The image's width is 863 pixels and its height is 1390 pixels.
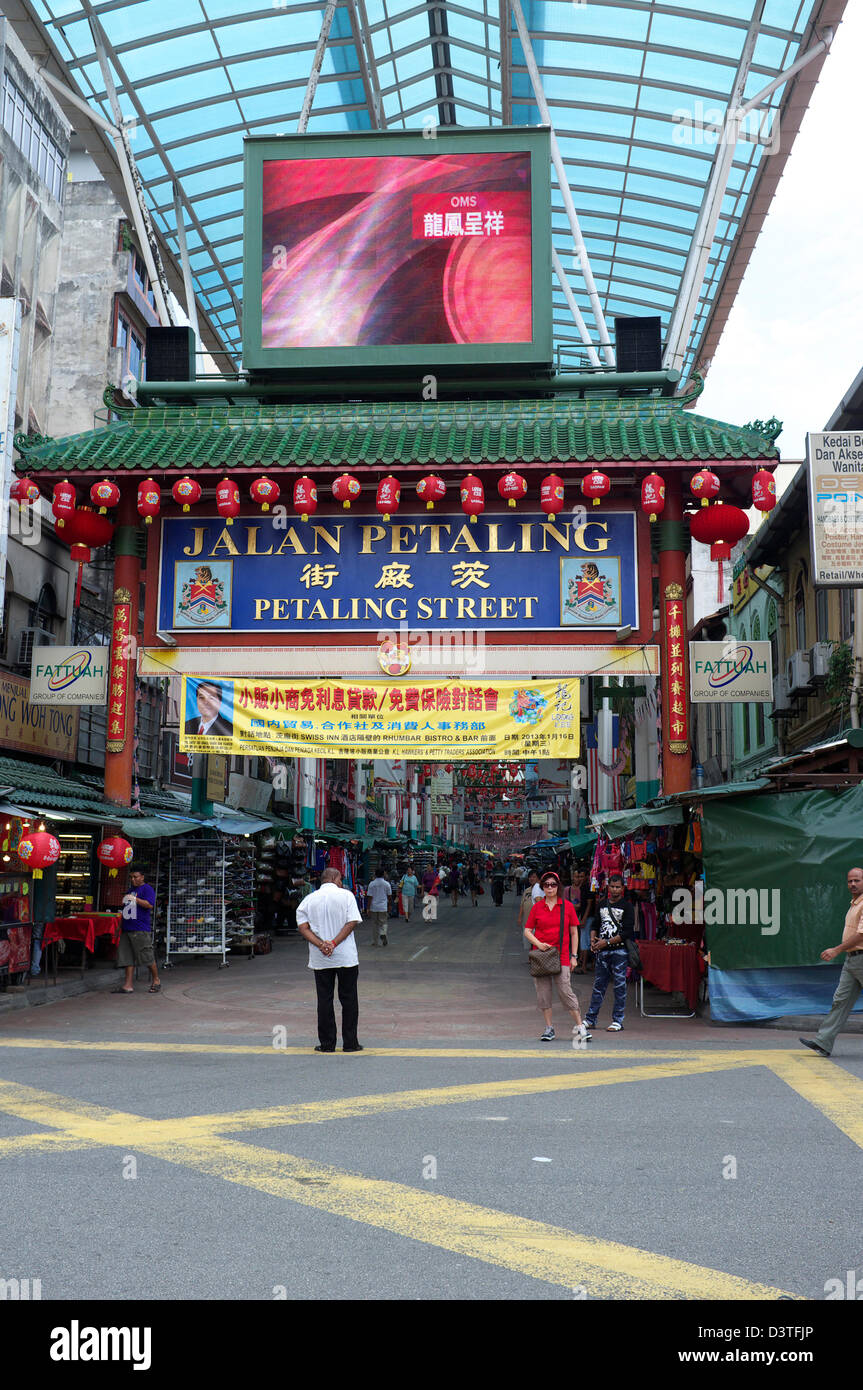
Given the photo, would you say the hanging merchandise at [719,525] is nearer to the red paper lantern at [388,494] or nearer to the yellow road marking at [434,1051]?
the red paper lantern at [388,494]

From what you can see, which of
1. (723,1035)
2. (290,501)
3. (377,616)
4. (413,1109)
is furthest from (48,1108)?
(290,501)

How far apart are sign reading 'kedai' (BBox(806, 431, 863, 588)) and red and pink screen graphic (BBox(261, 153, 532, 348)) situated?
5.03 metres

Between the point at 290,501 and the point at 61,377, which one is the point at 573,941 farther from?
the point at 61,377

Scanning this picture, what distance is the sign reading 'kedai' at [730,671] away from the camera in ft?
56.9

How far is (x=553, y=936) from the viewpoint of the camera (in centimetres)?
1292

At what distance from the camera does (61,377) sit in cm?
2912

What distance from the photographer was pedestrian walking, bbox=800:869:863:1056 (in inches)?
438

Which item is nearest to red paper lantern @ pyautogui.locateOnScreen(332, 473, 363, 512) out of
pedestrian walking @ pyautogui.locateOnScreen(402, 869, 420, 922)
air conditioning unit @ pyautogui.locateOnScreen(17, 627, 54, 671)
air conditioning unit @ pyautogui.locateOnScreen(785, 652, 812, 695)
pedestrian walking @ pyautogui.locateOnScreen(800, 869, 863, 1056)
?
air conditioning unit @ pyautogui.locateOnScreen(17, 627, 54, 671)

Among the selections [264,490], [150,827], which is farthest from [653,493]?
[150,827]

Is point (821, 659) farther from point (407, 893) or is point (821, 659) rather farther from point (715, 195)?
point (407, 893)

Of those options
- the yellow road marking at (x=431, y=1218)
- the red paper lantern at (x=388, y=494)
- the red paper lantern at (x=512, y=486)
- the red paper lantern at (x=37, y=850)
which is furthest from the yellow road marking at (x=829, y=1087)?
the red paper lantern at (x=388, y=494)

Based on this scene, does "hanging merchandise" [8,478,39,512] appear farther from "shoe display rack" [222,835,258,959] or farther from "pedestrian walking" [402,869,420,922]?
"pedestrian walking" [402,869,420,922]
